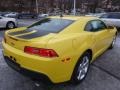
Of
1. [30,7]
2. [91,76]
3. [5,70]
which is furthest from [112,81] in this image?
[30,7]

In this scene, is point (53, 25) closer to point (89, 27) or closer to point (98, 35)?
point (89, 27)

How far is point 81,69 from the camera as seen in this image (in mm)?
4613

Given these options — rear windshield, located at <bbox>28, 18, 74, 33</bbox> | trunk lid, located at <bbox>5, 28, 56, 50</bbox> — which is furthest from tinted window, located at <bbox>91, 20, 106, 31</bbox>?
trunk lid, located at <bbox>5, 28, 56, 50</bbox>

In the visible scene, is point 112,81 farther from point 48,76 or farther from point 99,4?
point 99,4

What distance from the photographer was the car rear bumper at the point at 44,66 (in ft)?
12.3

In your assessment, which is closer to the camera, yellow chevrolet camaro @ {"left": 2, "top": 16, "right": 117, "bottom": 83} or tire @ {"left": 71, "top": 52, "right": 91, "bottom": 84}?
yellow chevrolet camaro @ {"left": 2, "top": 16, "right": 117, "bottom": 83}

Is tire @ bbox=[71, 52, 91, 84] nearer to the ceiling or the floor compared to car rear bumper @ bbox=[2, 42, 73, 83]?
nearer to the floor

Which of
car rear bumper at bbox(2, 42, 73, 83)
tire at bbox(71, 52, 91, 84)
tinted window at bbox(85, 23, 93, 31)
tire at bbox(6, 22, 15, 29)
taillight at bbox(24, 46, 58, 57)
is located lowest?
tire at bbox(6, 22, 15, 29)

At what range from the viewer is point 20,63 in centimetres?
400

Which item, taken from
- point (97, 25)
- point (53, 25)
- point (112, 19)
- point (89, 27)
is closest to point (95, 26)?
point (97, 25)

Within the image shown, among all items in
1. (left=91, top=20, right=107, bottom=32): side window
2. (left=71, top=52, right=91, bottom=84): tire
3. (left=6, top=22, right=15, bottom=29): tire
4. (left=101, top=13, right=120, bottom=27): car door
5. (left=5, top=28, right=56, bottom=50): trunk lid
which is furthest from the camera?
(left=6, top=22, right=15, bottom=29): tire

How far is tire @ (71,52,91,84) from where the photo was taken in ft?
14.2

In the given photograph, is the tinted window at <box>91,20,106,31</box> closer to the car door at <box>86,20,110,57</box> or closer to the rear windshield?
the car door at <box>86,20,110,57</box>

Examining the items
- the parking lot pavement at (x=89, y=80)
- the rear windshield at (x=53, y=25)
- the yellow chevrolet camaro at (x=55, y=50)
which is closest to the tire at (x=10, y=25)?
the parking lot pavement at (x=89, y=80)
